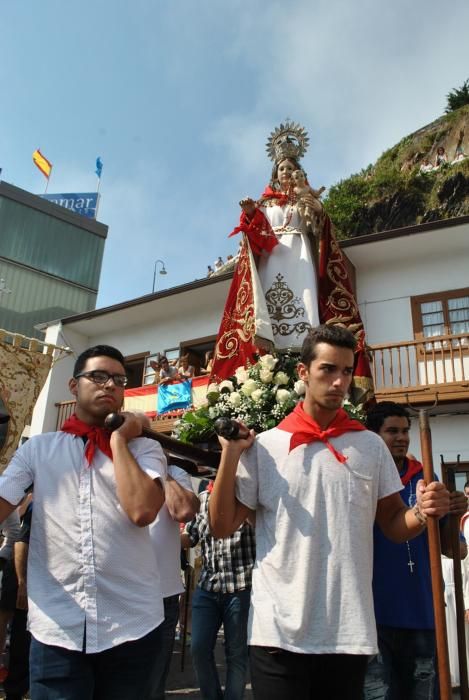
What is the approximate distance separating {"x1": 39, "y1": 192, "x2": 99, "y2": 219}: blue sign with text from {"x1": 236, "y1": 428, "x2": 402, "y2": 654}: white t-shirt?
32.4 m

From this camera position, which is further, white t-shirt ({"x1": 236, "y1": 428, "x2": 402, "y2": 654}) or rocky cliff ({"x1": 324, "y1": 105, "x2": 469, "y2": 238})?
rocky cliff ({"x1": 324, "y1": 105, "x2": 469, "y2": 238})

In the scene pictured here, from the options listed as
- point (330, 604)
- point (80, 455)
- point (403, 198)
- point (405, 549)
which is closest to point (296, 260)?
point (405, 549)

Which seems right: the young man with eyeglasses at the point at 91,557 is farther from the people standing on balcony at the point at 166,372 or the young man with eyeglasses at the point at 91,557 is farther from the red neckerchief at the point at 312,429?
the people standing on balcony at the point at 166,372

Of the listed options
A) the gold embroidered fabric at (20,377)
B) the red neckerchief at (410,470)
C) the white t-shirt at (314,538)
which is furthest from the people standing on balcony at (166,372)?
the white t-shirt at (314,538)

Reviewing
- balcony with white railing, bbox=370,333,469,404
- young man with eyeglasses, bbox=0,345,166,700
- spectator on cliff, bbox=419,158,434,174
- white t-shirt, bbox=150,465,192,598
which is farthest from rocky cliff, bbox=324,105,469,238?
young man with eyeglasses, bbox=0,345,166,700

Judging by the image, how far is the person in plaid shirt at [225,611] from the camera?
3588mm

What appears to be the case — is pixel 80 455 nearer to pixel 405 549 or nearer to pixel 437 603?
pixel 437 603

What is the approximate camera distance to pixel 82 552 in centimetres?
197

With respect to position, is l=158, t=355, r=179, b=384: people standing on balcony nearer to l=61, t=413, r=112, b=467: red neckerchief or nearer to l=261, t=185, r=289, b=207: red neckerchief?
l=261, t=185, r=289, b=207: red neckerchief

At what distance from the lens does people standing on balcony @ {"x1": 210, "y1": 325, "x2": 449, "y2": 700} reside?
5.92 ft

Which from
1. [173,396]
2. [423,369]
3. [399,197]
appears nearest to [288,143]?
[423,369]

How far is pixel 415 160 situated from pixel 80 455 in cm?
Result: 3391

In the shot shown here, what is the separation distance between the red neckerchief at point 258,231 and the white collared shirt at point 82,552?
2362mm

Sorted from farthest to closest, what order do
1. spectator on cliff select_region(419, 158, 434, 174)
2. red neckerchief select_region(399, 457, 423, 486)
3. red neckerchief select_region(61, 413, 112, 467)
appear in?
spectator on cliff select_region(419, 158, 434, 174) → red neckerchief select_region(399, 457, 423, 486) → red neckerchief select_region(61, 413, 112, 467)
